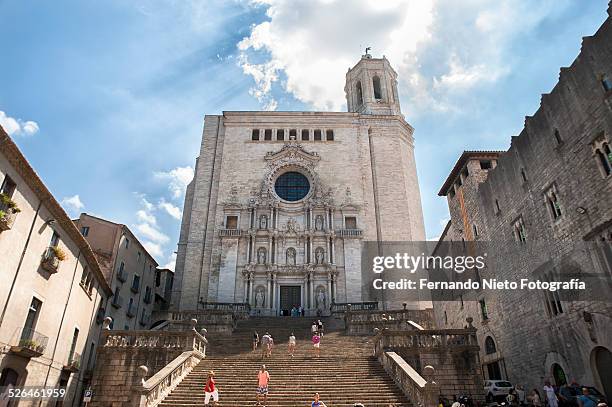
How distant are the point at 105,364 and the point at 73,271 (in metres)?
5.60

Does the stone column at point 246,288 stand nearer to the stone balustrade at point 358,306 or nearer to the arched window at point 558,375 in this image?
the stone balustrade at point 358,306

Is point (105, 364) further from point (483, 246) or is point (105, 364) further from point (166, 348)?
point (483, 246)

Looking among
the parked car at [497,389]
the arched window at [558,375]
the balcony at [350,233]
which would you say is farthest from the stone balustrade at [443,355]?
the balcony at [350,233]

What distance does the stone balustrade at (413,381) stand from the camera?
34.4ft

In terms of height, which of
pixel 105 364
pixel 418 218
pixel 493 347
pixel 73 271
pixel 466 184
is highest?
Result: pixel 418 218

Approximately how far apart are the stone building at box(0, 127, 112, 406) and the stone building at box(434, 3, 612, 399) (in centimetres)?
1980

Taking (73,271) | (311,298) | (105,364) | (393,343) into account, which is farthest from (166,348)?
(311,298)

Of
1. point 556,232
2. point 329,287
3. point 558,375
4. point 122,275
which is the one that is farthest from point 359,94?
point 558,375

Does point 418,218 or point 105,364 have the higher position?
point 418,218

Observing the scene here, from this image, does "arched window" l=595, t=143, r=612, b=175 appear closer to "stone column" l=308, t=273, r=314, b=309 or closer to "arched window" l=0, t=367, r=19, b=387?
"stone column" l=308, t=273, r=314, b=309

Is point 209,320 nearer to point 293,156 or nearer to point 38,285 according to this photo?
point 38,285

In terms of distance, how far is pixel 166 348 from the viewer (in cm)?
1571

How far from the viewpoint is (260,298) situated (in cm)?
2986

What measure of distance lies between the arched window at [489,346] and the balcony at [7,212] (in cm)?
2263
